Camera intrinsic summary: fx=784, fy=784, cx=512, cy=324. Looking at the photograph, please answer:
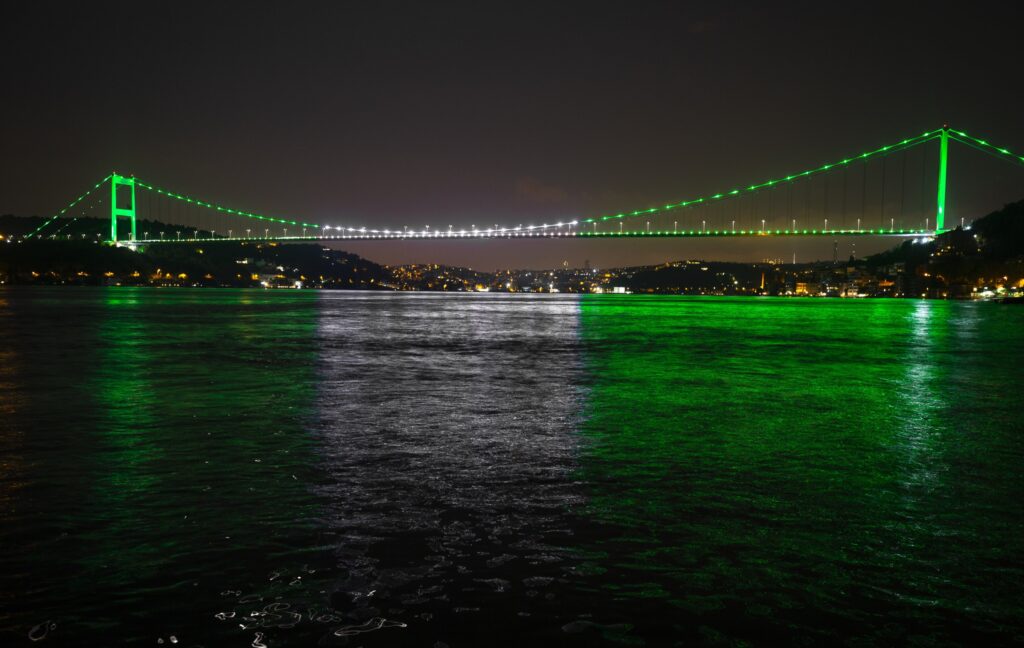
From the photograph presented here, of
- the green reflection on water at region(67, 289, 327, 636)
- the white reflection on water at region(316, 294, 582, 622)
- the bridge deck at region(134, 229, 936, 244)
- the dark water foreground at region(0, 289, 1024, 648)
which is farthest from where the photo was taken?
the bridge deck at region(134, 229, 936, 244)

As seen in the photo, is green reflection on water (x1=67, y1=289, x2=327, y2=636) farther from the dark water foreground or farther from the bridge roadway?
the bridge roadway

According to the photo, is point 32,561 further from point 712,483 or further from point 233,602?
point 712,483

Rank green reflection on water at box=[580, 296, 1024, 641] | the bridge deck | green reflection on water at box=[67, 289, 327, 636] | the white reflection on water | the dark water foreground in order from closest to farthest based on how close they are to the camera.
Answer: the dark water foreground < green reflection on water at box=[580, 296, 1024, 641] < green reflection on water at box=[67, 289, 327, 636] < the white reflection on water < the bridge deck

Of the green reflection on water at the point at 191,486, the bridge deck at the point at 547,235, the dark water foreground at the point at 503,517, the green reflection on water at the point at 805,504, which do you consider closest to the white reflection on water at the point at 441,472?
the dark water foreground at the point at 503,517

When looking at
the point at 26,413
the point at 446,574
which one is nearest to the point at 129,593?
the point at 446,574

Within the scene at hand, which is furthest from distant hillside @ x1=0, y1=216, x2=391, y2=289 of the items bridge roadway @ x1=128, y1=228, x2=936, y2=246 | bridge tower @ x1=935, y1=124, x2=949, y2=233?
bridge tower @ x1=935, y1=124, x2=949, y2=233

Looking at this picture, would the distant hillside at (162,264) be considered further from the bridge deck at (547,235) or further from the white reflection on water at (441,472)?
the white reflection on water at (441,472)

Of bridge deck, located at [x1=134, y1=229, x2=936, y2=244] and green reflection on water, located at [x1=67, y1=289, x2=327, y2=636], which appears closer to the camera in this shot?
green reflection on water, located at [x1=67, y1=289, x2=327, y2=636]
